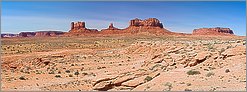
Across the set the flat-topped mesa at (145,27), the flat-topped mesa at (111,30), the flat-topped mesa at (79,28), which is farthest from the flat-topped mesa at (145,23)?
the flat-topped mesa at (79,28)

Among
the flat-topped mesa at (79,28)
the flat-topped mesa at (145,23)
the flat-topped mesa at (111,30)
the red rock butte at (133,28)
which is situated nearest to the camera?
the red rock butte at (133,28)

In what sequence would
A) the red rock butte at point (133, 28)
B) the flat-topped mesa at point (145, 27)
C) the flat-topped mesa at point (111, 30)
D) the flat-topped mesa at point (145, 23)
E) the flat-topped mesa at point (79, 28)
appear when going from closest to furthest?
the flat-topped mesa at point (145, 27)
the red rock butte at point (133, 28)
the flat-topped mesa at point (111, 30)
the flat-topped mesa at point (145, 23)
the flat-topped mesa at point (79, 28)

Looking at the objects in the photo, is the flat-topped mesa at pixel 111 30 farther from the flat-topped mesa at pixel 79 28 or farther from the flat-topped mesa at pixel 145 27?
the flat-topped mesa at pixel 79 28

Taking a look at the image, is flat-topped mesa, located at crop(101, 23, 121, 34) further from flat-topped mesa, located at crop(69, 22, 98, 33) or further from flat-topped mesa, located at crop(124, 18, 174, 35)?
flat-topped mesa, located at crop(69, 22, 98, 33)

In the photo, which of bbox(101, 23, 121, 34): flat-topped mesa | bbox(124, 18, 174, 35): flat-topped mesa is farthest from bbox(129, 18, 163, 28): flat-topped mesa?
bbox(101, 23, 121, 34): flat-topped mesa

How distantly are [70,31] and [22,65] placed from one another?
9122 cm

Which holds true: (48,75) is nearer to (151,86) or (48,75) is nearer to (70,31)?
(151,86)

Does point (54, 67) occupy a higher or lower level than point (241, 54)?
lower

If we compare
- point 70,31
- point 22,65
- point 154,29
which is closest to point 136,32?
point 154,29

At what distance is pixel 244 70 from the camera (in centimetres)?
1023

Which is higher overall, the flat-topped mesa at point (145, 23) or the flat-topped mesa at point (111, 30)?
the flat-topped mesa at point (145, 23)

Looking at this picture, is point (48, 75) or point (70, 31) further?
point (70, 31)

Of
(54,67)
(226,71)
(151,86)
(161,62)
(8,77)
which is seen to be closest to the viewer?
(151,86)

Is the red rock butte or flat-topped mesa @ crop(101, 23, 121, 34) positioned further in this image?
flat-topped mesa @ crop(101, 23, 121, 34)
